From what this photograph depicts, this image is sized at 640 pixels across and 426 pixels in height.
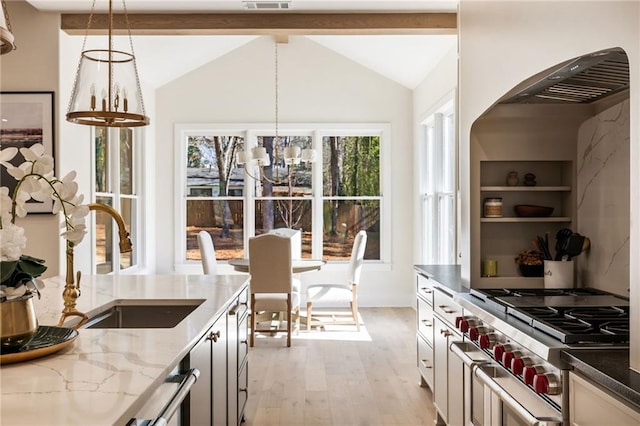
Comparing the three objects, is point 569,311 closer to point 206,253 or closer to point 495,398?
point 495,398

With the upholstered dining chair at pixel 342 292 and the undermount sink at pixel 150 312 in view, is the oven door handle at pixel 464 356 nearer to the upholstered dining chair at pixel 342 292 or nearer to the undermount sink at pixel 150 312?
the undermount sink at pixel 150 312

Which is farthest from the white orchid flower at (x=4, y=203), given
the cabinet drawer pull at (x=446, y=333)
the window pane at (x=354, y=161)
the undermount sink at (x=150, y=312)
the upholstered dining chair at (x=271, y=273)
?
the window pane at (x=354, y=161)

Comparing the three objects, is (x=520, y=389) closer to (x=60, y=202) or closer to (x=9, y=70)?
(x=60, y=202)

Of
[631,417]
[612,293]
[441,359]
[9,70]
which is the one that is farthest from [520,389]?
[9,70]

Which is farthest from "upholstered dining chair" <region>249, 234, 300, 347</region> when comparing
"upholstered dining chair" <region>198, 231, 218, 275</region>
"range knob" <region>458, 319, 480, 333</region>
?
"range knob" <region>458, 319, 480, 333</region>

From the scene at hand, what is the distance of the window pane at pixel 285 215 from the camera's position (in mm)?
7258

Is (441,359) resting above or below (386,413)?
above

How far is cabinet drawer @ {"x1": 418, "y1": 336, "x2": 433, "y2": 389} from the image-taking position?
340 centimetres

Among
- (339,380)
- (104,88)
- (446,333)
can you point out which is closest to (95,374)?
(104,88)

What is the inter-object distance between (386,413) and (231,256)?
4.19 metres

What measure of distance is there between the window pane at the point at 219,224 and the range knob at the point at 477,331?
5213mm

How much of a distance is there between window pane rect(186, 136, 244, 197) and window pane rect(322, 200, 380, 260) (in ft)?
4.06

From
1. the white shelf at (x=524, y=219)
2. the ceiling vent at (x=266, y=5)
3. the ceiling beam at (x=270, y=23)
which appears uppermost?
the ceiling vent at (x=266, y=5)

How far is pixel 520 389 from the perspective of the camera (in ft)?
6.09
